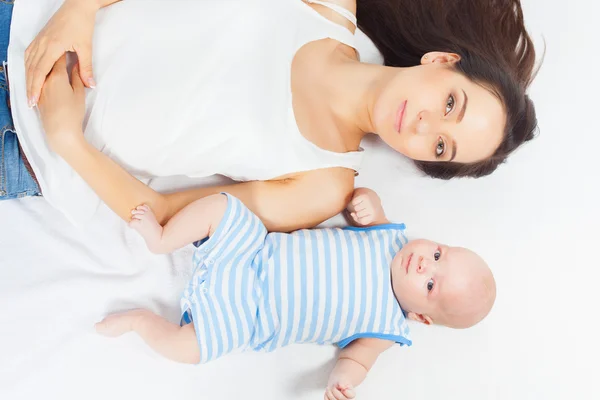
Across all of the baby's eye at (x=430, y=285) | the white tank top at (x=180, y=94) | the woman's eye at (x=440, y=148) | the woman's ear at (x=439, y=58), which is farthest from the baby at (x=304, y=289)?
the woman's ear at (x=439, y=58)

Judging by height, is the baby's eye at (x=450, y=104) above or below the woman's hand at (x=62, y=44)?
below

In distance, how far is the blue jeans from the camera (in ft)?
4.14

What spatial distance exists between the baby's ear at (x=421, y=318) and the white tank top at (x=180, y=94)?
45cm

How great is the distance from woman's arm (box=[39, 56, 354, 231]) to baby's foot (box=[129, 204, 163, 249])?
2cm

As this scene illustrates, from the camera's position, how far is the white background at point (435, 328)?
1.30 meters

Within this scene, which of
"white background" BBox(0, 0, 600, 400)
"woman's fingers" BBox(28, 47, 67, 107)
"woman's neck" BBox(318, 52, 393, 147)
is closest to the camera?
"woman's fingers" BBox(28, 47, 67, 107)

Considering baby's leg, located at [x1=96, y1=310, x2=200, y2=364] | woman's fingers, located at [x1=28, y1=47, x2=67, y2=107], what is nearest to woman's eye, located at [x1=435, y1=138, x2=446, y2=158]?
baby's leg, located at [x1=96, y1=310, x2=200, y2=364]

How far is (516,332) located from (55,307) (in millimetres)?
1133

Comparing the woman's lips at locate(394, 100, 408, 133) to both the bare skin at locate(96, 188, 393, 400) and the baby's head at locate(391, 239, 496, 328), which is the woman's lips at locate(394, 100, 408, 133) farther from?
the bare skin at locate(96, 188, 393, 400)

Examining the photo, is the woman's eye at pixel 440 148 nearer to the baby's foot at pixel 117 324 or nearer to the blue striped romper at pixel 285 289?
the blue striped romper at pixel 285 289

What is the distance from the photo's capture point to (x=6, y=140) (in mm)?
1272

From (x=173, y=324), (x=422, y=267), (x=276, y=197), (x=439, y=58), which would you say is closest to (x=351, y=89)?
(x=439, y=58)

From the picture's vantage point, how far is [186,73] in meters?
1.30

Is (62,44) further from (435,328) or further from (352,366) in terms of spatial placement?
(435,328)
